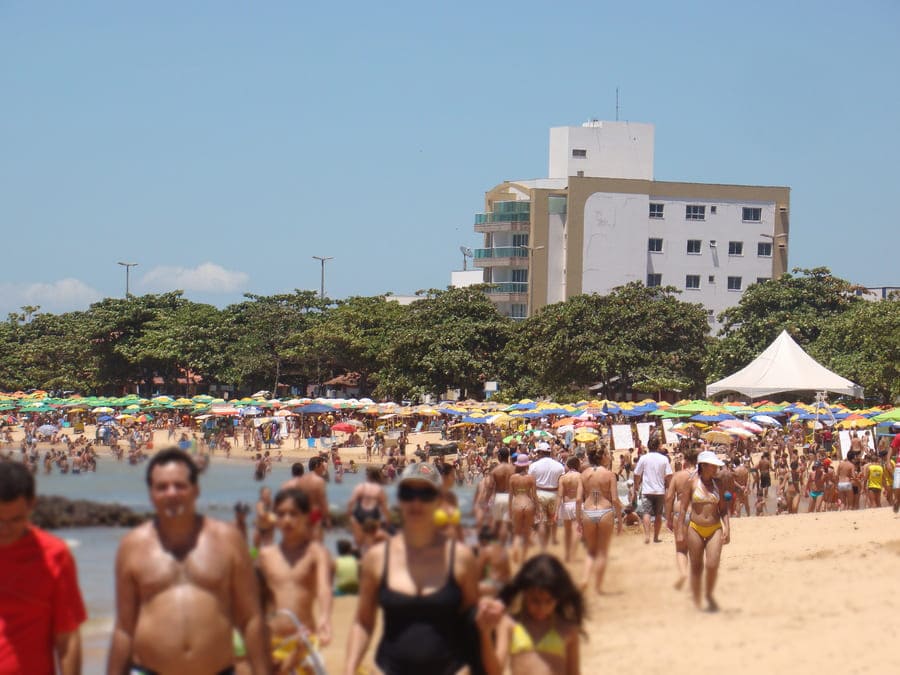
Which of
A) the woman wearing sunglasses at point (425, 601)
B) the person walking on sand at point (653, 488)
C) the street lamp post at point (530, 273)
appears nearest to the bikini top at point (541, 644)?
the woman wearing sunglasses at point (425, 601)

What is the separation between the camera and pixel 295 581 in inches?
178

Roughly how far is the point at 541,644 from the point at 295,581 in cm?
97

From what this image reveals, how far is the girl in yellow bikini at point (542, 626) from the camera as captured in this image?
4273 mm

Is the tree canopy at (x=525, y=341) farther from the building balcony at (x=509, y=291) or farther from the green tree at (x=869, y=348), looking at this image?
the building balcony at (x=509, y=291)

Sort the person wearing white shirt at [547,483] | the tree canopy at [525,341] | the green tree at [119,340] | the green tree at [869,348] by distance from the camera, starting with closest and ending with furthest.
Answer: the person wearing white shirt at [547,483] < the green tree at [869,348] < the tree canopy at [525,341] < the green tree at [119,340]

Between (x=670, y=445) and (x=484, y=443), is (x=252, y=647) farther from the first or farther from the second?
(x=484, y=443)

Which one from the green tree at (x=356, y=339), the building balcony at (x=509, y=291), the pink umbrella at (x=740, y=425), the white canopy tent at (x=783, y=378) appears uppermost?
the building balcony at (x=509, y=291)

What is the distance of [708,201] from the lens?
6906 cm

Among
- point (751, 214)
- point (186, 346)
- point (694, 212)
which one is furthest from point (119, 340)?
point (751, 214)

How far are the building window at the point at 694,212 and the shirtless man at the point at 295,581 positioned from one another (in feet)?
218

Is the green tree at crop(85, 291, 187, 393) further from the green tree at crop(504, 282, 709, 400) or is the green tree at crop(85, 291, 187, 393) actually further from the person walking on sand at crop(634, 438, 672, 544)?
the person walking on sand at crop(634, 438, 672, 544)

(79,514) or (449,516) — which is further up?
(449,516)

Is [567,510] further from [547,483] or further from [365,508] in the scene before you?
[365,508]

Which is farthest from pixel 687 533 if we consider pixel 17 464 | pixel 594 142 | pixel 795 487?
pixel 594 142
